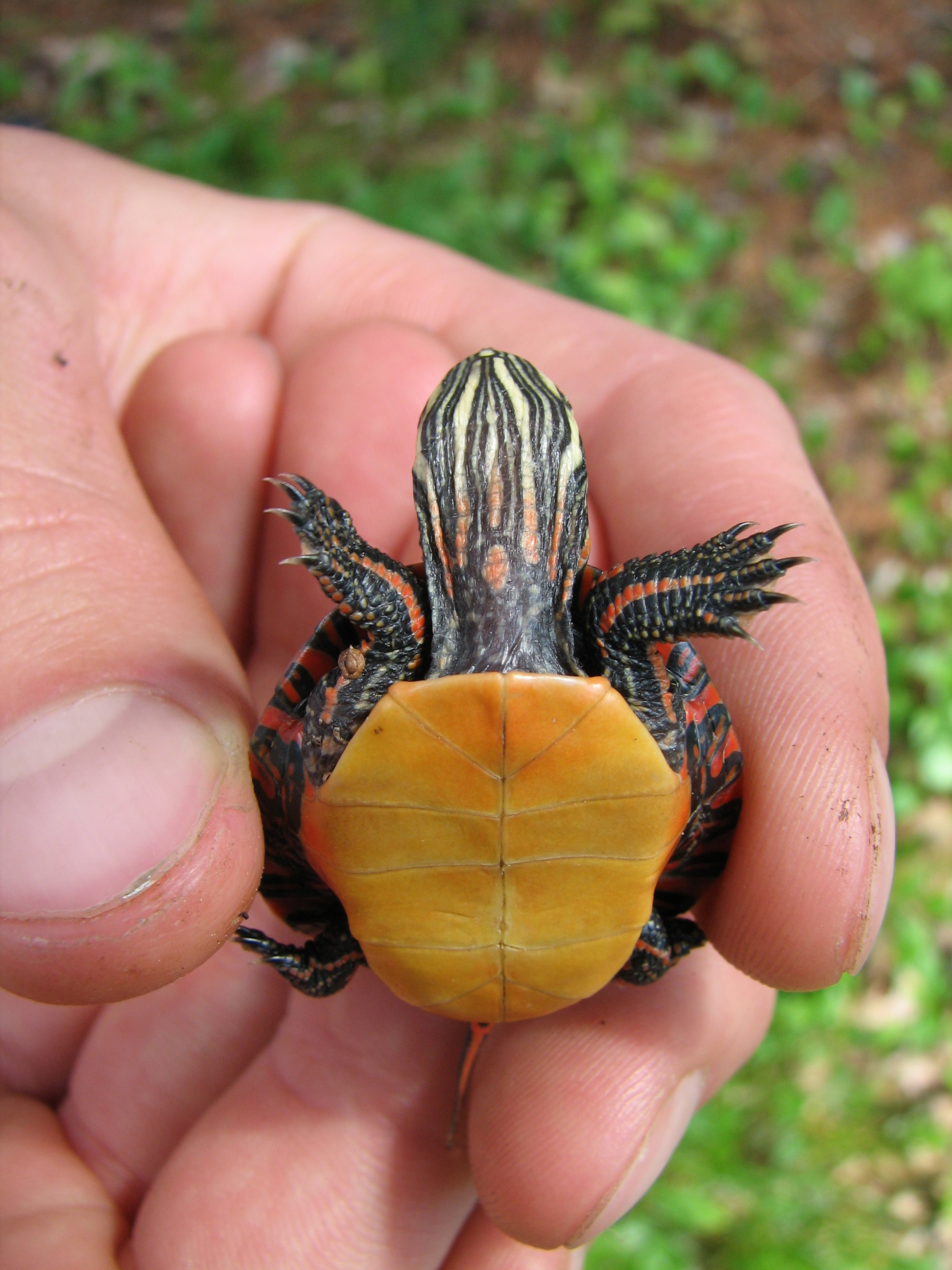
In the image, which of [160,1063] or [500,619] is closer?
[500,619]

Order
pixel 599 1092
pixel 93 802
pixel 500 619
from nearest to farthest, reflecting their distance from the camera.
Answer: pixel 93 802 → pixel 500 619 → pixel 599 1092

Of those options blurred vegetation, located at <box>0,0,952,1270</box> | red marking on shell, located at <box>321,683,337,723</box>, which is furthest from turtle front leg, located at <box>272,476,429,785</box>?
blurred vegetation, located at <box>0,0,952,1270</box>

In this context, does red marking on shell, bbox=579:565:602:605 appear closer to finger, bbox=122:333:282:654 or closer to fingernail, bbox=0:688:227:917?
fingernail, bbox=0:688:227:917

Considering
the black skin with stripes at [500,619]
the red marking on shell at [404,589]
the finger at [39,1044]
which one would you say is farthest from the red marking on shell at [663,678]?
the finger at [39,1044]

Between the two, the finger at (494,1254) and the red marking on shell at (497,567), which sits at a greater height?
the red marking on shell at (497,567)

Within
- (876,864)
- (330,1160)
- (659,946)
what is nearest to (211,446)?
(659,946)

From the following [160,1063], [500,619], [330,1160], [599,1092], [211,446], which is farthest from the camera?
[211,446]

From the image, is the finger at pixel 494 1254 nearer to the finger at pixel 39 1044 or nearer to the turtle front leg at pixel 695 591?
the finger at pixel 39 1044

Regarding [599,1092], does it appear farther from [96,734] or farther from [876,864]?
[96,734]
